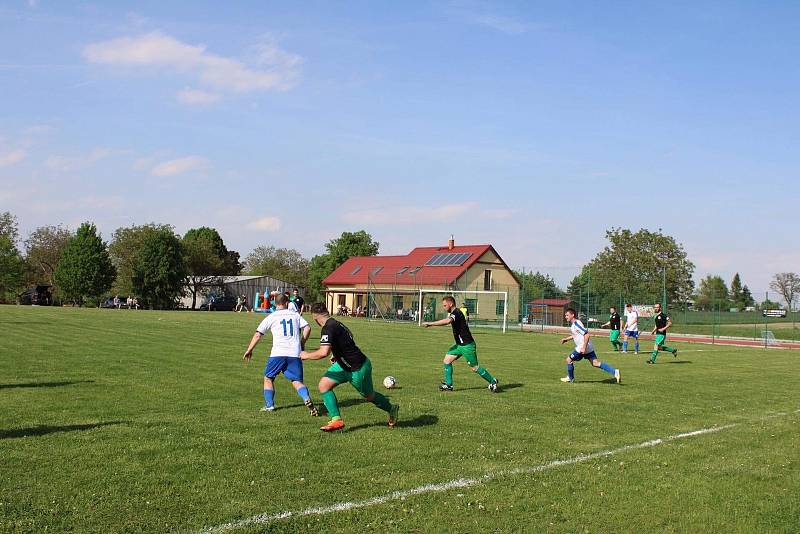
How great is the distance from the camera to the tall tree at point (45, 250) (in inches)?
3797

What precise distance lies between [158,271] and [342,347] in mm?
79286

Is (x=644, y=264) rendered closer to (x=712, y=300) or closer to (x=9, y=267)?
(x=712, y=300)

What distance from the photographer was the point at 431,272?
72.4 metres

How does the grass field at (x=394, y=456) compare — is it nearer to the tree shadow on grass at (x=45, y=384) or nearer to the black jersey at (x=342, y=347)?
the tree shadow on grass at (x=45, y=384)

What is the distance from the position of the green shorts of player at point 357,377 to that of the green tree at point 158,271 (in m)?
78.8

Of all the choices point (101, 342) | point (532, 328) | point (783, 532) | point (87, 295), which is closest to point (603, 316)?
point (532, 328)

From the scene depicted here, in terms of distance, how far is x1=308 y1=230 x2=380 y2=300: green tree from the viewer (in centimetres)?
10375

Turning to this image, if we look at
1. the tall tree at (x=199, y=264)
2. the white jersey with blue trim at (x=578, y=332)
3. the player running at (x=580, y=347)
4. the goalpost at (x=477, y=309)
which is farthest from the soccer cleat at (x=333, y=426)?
the tall tree at (x=199, y=264)

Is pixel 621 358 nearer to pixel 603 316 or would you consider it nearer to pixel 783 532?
pixel 783 532

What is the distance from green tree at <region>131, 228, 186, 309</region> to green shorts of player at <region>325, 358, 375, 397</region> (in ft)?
259

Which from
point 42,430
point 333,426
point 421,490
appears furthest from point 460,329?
point 42,430

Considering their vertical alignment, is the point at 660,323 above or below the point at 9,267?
below

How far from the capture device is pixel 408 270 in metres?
75.1

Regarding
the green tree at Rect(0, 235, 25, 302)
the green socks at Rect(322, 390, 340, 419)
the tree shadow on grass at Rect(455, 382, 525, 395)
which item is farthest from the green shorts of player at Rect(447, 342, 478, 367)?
the green tree at Rect(0, 235, 25, 302)
